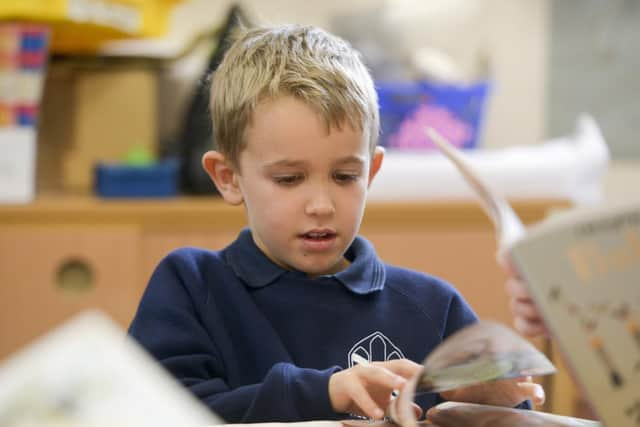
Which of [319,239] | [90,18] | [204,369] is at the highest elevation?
[90,18]

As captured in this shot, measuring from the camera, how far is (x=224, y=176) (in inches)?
38.7

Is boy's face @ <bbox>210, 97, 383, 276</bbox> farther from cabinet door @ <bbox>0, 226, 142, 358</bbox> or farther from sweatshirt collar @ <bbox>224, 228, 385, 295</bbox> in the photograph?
cabinet door @ <bbox>0, 226, 142, 358</bbox>

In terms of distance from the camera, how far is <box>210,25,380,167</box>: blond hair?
87 centimetres

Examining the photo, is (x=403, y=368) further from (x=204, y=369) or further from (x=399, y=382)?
(x=204, y=369)

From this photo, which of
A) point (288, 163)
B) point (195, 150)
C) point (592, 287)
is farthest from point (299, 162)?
point (195, 150)

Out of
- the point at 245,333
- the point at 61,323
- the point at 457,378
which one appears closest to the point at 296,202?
the point at 245,333

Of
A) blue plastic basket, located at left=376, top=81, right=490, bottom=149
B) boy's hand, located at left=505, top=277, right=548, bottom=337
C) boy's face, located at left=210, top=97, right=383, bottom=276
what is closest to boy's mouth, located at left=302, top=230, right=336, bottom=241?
boy's face, located at left=210, top=97, right=383, bottom=276

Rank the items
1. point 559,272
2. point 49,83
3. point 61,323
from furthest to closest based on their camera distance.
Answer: point 49,83, point 61,323, point 559,272


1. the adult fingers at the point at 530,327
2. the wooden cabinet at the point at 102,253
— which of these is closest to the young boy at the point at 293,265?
the adult fingers at the point at 530,327

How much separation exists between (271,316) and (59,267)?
1291mm

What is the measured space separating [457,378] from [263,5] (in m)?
2.12

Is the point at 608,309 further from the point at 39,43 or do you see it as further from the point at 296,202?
the point at 39,43

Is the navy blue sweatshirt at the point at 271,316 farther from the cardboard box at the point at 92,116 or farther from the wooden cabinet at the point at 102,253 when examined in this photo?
the cardboard box at the point at 92,116

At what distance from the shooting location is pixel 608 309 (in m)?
0.50
